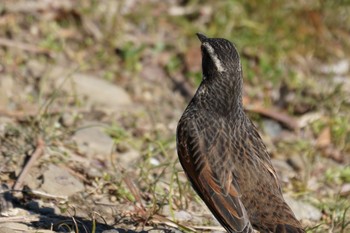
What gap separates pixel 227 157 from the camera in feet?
21.9

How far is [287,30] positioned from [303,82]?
891 millimetres

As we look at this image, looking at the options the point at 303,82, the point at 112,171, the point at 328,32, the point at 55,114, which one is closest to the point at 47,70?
the point at 55,114

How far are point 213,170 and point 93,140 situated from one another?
94.2 inches

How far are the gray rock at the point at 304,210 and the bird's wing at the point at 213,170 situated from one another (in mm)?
1548

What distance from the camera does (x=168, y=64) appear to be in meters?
10.7

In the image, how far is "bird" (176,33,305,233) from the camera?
6.38m

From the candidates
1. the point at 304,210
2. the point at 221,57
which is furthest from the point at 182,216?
the point at 221,57

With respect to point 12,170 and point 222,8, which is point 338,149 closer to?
point 222,8

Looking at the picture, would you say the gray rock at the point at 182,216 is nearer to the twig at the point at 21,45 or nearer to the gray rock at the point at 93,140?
the gray rock at the point at 93,140

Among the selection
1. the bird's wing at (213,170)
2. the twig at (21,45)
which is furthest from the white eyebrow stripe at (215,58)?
the twig at (21,45)

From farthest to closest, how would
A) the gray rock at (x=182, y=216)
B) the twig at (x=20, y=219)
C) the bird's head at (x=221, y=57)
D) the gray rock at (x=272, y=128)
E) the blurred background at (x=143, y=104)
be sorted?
the gray rock at (x=272, y=128) < the blurred background at (x=143, y=104) < the gray rock at (x=182, y=216) < the bird's head at (x=221, y=57) < the twig at (x=20, y=219)

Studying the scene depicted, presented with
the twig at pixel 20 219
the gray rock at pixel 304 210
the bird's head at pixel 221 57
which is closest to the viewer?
the twig at pixel 20 219

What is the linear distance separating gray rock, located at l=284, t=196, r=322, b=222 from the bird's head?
1651 mm

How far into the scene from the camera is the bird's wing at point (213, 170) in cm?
627
